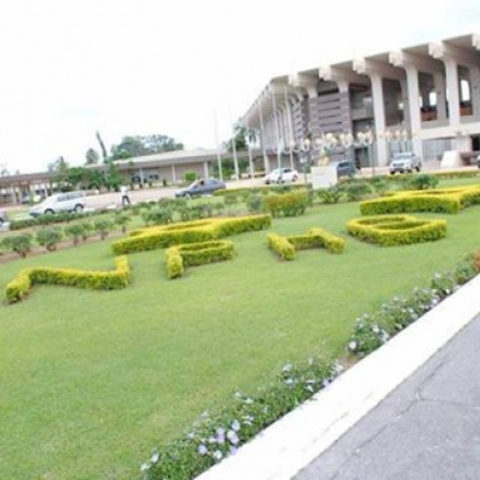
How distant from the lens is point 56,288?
10.5 meters

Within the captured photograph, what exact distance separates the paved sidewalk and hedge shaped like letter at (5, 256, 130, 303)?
5.97 metres

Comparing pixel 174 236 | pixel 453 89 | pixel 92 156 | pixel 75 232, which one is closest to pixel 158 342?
pixel 174 236

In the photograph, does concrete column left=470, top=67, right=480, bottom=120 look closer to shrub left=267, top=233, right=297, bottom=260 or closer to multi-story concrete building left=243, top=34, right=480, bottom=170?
multi-story concrete building left=243, top=34, right=480, bottom=170

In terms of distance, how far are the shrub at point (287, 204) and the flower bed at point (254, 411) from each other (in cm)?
1275

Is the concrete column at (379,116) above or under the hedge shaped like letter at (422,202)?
above

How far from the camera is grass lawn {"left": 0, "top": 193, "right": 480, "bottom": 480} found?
407 centimetres

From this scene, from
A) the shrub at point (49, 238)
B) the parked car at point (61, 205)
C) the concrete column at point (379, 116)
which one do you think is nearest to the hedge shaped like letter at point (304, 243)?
the shrub at point (49, 238)

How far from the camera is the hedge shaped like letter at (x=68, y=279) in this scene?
31.8ft

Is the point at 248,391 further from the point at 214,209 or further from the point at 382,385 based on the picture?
the point at 214,209

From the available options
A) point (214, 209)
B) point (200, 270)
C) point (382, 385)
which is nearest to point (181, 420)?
point (382, 385)

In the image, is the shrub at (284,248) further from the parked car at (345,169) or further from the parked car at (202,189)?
the parked car at (345,169)

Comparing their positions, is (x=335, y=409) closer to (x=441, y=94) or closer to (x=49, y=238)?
(x=49, y=238)

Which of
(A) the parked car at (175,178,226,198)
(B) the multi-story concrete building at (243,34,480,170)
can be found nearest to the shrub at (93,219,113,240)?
(A) the parked car at (175,178,226,198)

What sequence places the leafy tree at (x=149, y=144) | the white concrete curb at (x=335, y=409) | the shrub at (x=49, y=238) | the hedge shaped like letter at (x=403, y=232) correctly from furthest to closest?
the leafy tree at (x=149, y=144), the shrub at (x=49, y=238), the hedge shaped like letter at (x=403, y=232), the white concrete curb at (x=335, y=409)
